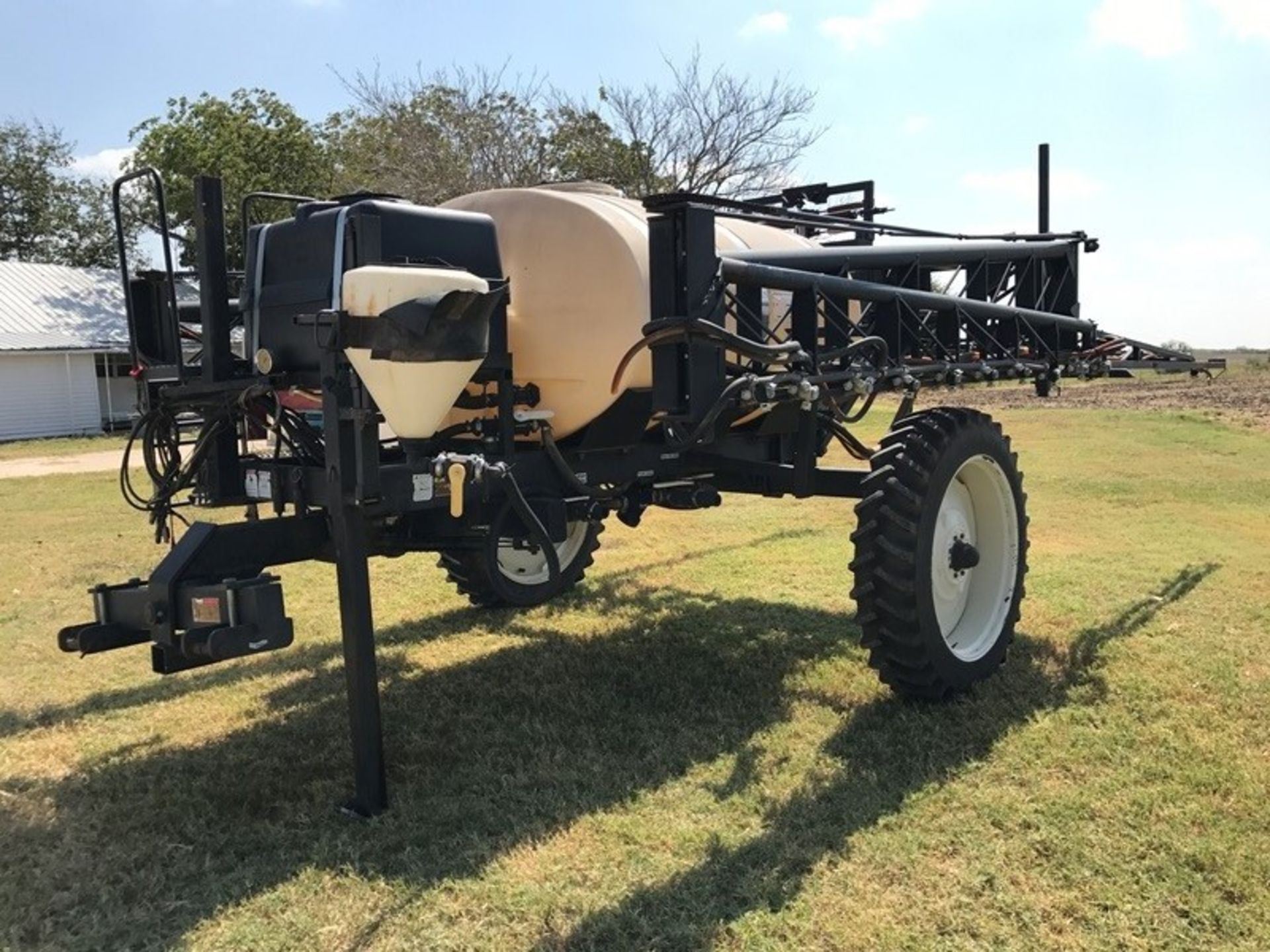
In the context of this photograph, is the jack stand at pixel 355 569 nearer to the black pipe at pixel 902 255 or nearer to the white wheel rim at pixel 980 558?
the black pipe at pixel 902 255

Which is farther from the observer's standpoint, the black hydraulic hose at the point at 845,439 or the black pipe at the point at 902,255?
the black hydraulic hose at the point at 845,439

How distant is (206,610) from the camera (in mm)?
3680

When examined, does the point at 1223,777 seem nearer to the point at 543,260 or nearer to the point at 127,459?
the point at 543,260

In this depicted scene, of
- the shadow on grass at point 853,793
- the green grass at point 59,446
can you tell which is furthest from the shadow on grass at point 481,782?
the green grass at point 59,446

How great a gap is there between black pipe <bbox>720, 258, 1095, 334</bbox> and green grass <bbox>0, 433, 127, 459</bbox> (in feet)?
67.6

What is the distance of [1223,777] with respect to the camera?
13.2 ft

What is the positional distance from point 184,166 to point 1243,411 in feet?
97.8

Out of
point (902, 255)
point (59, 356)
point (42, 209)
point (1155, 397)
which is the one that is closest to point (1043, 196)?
point (902, 255)

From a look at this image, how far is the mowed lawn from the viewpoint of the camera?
10.5ft

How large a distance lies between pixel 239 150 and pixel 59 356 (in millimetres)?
9822

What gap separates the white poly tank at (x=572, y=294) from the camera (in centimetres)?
451

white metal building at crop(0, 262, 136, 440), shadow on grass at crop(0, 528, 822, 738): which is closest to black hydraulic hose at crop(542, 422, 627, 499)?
shadow on grass at crop(0, 528, 822, 738)

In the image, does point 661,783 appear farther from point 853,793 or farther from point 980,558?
point 980,558

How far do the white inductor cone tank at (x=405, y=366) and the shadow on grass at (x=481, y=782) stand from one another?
140 cm
